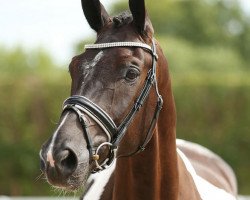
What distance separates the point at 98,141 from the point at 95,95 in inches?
10.3

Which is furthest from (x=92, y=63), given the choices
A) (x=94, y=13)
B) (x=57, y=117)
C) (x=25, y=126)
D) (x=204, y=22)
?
(x=204, y=22)

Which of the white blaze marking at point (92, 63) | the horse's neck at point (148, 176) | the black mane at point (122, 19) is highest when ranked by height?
the black mane at point (122, 19)

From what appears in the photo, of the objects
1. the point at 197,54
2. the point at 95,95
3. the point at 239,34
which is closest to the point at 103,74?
the point at 95,95

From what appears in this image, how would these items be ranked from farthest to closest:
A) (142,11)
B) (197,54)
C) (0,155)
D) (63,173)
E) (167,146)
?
1. (197,54)
2. (0,155)
3. (167,146)
4. (142,11)
5. (63,173)

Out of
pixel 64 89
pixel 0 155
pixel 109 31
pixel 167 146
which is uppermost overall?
pixel 109 31

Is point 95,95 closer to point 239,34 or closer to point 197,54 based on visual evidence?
point 197,54

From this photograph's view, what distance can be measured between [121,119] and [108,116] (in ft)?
0.40

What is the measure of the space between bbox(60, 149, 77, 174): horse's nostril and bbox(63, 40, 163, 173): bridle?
0.12 m

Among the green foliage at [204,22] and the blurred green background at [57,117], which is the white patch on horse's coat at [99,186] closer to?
the blurred green background at [57,117]

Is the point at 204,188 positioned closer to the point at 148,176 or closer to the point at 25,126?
the point at 148,176

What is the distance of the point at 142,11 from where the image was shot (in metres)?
4.07

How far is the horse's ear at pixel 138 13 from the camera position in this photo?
13.3ft

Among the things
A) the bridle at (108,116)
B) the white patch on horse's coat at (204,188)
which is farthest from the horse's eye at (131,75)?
the white patch on horse's coat at (204,188)

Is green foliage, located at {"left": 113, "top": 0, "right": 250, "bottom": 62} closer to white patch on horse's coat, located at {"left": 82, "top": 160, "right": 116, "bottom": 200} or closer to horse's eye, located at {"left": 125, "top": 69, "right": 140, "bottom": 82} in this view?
white patch on horse's coat, located at {"left": 82, "top": 160, "right": 116, "bottom": 200}
